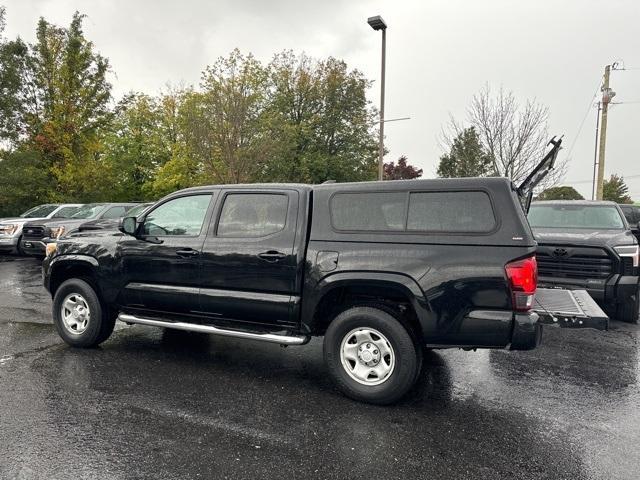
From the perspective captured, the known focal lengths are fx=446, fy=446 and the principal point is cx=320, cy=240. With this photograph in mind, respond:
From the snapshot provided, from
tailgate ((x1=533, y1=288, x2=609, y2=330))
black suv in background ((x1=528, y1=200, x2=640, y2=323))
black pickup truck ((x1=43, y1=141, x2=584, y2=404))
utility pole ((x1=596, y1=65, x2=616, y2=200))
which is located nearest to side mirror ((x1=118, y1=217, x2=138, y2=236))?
black pickup truck ((x1=43, y1=141, x2=584, y2=404))

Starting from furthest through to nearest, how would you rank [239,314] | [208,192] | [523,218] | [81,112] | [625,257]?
[81,112] < [625,257] < [208,192] < [239,314] < [523,218]

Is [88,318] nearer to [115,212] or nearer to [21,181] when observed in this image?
[115,212]

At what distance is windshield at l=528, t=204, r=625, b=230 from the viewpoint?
7488mm

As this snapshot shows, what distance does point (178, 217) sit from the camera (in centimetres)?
483

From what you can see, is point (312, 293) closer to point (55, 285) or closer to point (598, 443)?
point (598, 443)

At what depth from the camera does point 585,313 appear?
3777 millimetres

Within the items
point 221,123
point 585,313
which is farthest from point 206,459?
point 221,123

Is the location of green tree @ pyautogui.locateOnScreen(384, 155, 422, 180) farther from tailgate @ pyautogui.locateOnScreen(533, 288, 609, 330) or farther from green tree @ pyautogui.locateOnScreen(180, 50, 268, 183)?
tailgate @ pyautogui.locateOnScreen(533, 288, 609, 330)

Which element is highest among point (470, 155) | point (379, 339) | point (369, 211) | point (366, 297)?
point (470, 155)

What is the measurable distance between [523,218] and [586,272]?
3.53 m

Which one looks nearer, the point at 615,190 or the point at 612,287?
the point at 612,287

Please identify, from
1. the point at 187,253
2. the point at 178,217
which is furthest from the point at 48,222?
the point at 187,253

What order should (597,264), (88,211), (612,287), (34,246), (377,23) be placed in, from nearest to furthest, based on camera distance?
(612,287)
(597,264)
(34,246)
(377,23)
(88,211)

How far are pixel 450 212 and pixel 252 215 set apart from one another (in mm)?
1919
